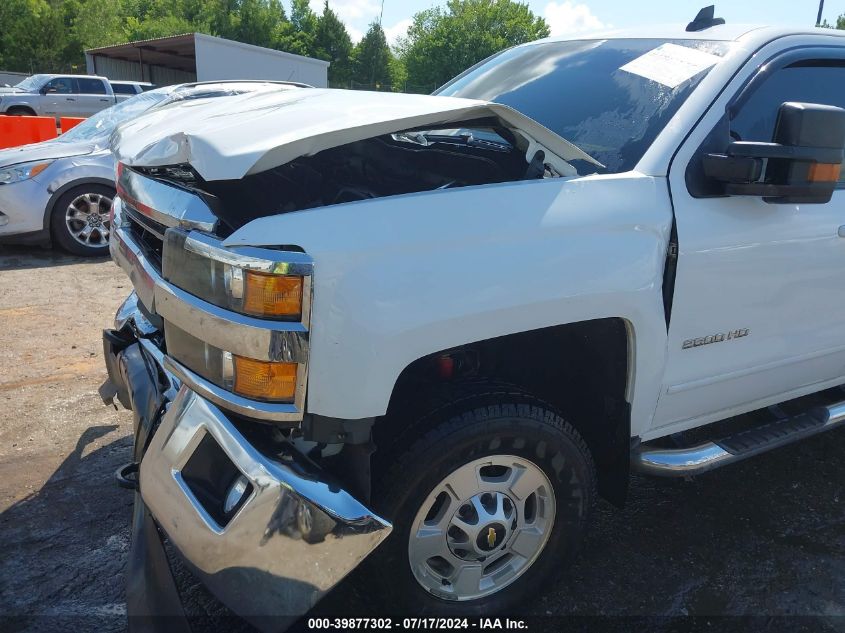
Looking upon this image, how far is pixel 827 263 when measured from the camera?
2559mm

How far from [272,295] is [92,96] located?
23169mm

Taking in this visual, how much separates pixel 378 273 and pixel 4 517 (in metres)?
2.16

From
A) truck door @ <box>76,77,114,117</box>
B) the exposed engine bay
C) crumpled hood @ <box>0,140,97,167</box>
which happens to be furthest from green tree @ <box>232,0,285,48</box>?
the exposed engine bay

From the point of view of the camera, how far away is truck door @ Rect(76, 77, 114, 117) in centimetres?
2122

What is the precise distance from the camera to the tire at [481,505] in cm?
192

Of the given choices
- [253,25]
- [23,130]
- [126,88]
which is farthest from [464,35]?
[23,130]

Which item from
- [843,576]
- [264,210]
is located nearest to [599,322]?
[264,210]

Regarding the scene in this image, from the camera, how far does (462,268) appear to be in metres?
1.80

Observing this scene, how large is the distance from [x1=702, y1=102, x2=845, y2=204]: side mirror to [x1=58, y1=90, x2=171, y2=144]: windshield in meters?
6.73

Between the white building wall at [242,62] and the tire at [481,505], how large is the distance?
26607mm

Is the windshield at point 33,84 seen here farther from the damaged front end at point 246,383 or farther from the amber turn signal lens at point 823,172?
the amber turn signal lens at point 823,172

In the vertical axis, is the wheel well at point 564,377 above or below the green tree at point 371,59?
below

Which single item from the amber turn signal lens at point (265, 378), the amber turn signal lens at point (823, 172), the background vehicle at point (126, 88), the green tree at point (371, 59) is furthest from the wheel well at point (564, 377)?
the green tree at point (371, 59)

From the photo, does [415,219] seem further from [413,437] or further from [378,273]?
[413,437]
